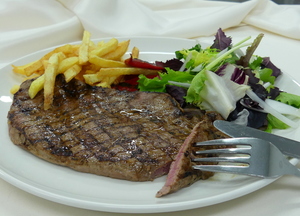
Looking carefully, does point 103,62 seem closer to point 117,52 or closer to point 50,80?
point 117,52

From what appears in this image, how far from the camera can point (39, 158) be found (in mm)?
2977

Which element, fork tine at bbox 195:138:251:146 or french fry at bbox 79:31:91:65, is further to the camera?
french fry at bbox 79:31:91:65

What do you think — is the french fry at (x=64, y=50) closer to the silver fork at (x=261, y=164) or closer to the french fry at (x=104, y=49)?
the french fry at (x=104, y=49)

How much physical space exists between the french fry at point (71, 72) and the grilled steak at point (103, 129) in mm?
60

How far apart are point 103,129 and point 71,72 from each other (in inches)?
38.7

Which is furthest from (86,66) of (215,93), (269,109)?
(269,109)

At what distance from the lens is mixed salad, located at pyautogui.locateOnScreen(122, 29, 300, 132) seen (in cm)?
345

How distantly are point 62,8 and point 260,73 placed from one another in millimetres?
3666

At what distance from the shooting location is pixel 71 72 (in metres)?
3.72

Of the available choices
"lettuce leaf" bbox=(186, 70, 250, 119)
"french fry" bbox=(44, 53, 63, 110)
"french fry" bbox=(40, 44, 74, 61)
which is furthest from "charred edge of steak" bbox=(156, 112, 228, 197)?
"french fry" bbox=(40, 44, 74, 61)

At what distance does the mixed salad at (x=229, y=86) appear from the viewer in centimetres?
345

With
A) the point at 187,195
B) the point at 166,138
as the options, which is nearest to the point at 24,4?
the point at 166,138

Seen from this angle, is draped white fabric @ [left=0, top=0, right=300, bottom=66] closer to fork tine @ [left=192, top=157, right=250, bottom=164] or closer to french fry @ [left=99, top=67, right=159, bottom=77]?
french fry @ [left=99, top=67, right=159, bottom=77]

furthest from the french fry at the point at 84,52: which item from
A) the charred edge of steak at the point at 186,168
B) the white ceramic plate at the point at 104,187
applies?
the charred edge of steak at the point at 186,168
